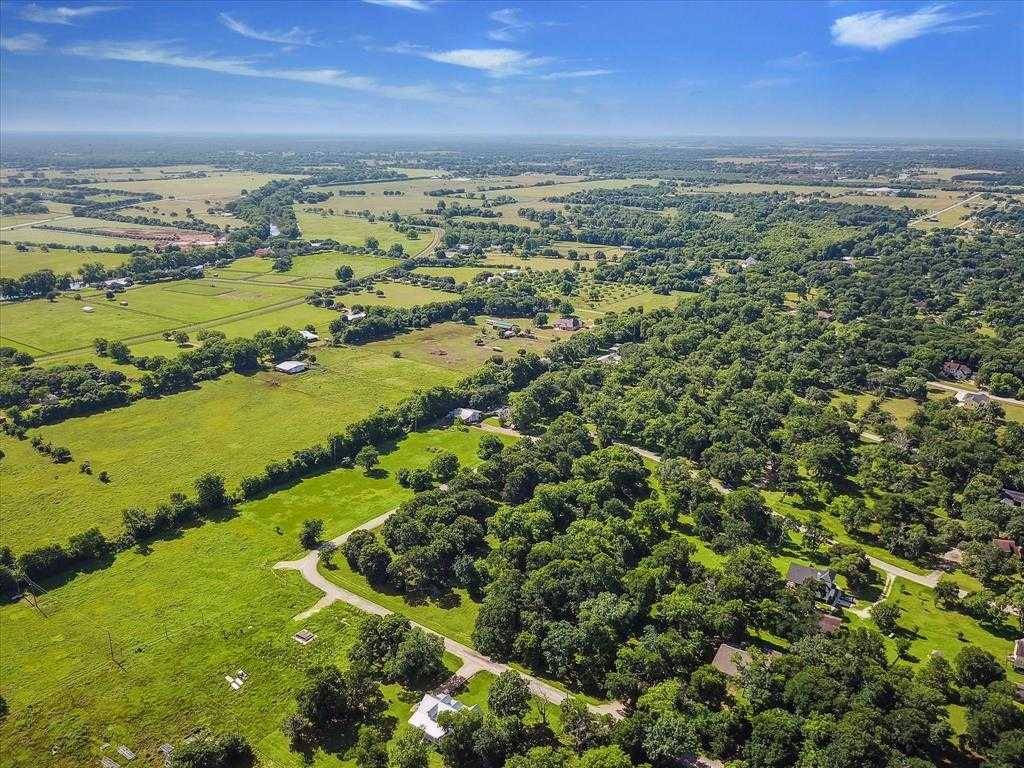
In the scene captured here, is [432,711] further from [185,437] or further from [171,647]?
[185,437]

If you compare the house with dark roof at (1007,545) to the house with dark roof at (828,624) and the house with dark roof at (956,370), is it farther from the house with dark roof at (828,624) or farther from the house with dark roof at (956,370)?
the house with dark roof at (956,370)

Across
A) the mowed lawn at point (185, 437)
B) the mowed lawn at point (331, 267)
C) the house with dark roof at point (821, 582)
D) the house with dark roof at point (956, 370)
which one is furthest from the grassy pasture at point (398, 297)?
the house with dark roof at point (821, 582)

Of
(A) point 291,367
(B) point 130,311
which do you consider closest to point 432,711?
(A) point 291,367

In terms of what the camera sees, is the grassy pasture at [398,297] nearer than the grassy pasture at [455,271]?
Yes

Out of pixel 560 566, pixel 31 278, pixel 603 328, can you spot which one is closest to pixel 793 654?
pixel 560 566

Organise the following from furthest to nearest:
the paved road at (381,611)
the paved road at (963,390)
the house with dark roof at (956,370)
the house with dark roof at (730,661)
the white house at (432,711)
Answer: the house with dark roof at (956,370) → the paved road at (963,390) → the paved road at (381,611) → the house with dark roof at (730,661) → the white house at (432,711)

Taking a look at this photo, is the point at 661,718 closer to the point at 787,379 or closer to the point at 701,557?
the point at 701,557
